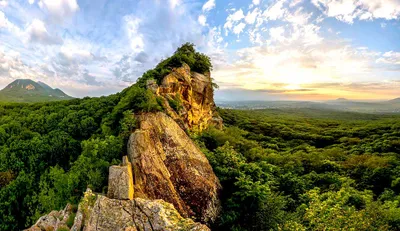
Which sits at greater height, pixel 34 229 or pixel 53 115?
pixel 53 115

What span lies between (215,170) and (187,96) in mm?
14623

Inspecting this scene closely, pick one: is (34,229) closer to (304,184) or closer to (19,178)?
(19,178)

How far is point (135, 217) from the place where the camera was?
505 inches

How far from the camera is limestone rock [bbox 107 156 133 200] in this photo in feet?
46.5

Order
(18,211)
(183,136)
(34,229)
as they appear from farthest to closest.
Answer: (18,211)
(183,136)
(34,229)

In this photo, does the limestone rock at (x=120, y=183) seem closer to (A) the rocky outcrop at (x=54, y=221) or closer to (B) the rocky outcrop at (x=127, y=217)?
(B) the rocky outcrop at (x=127, y=217)

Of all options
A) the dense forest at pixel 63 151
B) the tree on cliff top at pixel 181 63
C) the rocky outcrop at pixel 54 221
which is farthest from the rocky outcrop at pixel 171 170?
the tree on cliff top at pixel 181 63

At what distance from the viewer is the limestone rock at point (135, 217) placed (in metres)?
12.2

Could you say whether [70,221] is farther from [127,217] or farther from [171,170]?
[171,170]

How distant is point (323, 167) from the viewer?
119 ft

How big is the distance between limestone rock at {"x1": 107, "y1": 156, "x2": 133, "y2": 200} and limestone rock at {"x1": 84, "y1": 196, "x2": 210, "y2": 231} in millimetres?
541

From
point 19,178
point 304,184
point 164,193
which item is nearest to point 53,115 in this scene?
point 19,178

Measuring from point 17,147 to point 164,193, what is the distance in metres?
25.4

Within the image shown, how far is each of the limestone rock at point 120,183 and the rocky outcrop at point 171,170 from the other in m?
1.10
